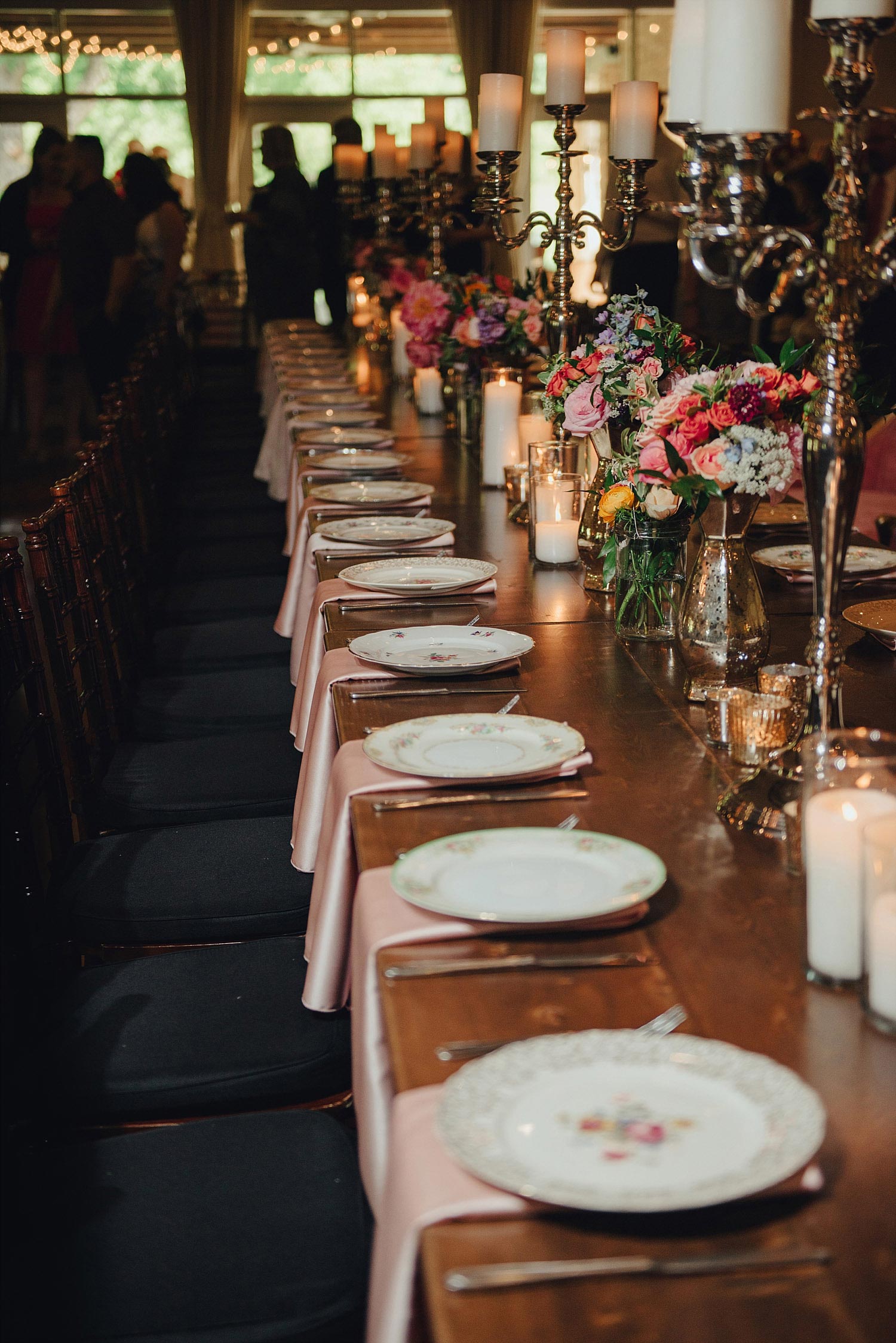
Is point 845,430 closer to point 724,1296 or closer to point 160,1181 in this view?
point 724,1296

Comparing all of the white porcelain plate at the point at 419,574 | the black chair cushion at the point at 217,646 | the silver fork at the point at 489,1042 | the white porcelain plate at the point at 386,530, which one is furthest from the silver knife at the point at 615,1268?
the black chair cushion at the point at 217,646

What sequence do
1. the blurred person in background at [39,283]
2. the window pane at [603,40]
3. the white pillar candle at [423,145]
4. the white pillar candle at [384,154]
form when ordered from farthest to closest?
the window pane at [603,40]
the blurred person in background at [39,283]
the white pillar candle at [384,154]
the white pillar candle at [423,145]

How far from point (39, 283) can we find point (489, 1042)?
26.8ft

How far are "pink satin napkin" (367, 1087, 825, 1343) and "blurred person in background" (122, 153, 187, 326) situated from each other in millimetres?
6903

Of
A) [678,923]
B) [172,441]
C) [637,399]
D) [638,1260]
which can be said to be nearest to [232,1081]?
[678,923]

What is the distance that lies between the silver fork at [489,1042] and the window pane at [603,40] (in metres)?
11.9

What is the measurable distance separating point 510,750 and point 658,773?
0.51 feet

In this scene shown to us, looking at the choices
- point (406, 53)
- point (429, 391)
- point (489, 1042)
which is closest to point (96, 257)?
point (429, 391)

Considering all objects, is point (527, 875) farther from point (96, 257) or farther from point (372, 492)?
point (96, 257)

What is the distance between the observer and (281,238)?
7512 mm

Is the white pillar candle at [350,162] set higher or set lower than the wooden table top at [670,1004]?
higher

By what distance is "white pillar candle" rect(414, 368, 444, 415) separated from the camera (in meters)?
4.21

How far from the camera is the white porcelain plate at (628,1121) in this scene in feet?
2.36

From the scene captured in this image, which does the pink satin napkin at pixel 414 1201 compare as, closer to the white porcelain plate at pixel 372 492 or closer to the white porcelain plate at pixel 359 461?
the white porcelain plate at pixel 372 492
